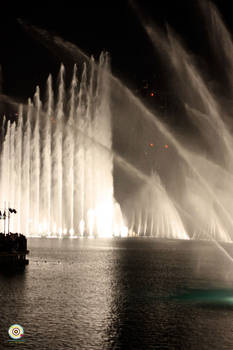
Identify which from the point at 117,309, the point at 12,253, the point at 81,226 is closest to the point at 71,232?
→ the point at 81,226

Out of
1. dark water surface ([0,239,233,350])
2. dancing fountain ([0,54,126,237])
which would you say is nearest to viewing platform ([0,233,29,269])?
dark water surface ([0,239,233,350])

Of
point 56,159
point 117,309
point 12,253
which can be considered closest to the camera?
point 117,309

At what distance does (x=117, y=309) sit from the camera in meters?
14.1

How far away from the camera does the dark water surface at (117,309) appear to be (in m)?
10.7

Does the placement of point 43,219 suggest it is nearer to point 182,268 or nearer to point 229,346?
point 182,268

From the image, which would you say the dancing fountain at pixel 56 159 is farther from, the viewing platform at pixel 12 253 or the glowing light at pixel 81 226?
the viewing platform at pixel 12 253

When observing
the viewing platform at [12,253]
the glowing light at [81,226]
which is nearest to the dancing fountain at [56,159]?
the glowing light at [81,226]

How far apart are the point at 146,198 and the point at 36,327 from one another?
10468cm

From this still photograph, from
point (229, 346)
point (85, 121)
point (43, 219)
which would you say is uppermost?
point (85, 121)

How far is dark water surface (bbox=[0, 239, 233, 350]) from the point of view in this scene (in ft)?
35.0

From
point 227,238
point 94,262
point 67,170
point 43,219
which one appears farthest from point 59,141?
point 94,262

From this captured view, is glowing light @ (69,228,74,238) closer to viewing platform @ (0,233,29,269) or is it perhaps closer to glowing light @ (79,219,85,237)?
glowing light @ (79,219,85,237)

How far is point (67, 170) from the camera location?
6931cm

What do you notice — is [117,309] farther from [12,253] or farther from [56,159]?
[56,159]
